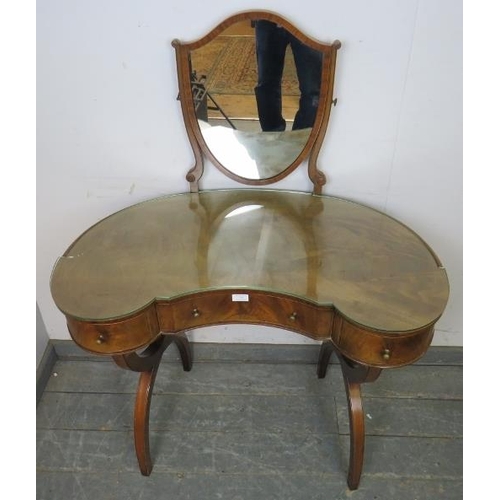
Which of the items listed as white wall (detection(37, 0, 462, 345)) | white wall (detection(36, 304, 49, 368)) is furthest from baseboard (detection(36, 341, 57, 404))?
white wall (detection(37, 0, 462, 345))

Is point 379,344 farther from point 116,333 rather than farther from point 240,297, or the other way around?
point 116,333

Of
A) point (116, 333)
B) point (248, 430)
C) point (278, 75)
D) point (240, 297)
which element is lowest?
point (248, 430)

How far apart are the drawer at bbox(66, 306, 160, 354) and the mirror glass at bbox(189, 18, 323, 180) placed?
0.55 m

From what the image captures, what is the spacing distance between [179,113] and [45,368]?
1207 millimetres

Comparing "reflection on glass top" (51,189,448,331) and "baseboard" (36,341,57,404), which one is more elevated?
"reflection on glass top" (51,189,448,331)

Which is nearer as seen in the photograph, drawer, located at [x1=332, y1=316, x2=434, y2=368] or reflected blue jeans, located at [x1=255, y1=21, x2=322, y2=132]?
drawer, located at [x1=332, y1=316, x2=434, y2=368]

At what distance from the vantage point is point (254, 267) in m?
1.24

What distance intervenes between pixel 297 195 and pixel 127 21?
2.31 feet

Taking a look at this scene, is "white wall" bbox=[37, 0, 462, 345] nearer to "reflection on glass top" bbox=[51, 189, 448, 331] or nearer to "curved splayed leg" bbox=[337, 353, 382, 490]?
"reflection on glass top" bbox=[51, 189, 448, 331]

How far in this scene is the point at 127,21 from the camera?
4.07 feet

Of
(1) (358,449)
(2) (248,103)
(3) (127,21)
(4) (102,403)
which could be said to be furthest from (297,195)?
(4) (102,403)

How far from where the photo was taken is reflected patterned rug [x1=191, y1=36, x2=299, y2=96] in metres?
1.24

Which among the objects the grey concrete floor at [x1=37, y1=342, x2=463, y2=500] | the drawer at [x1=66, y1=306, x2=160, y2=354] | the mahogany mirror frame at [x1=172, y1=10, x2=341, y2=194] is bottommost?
the grey concrete floor at [x1=37, y1=342, x2=463, y2=500]

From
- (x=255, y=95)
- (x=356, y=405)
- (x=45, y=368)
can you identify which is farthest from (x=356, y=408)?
(x=45, y=368)
